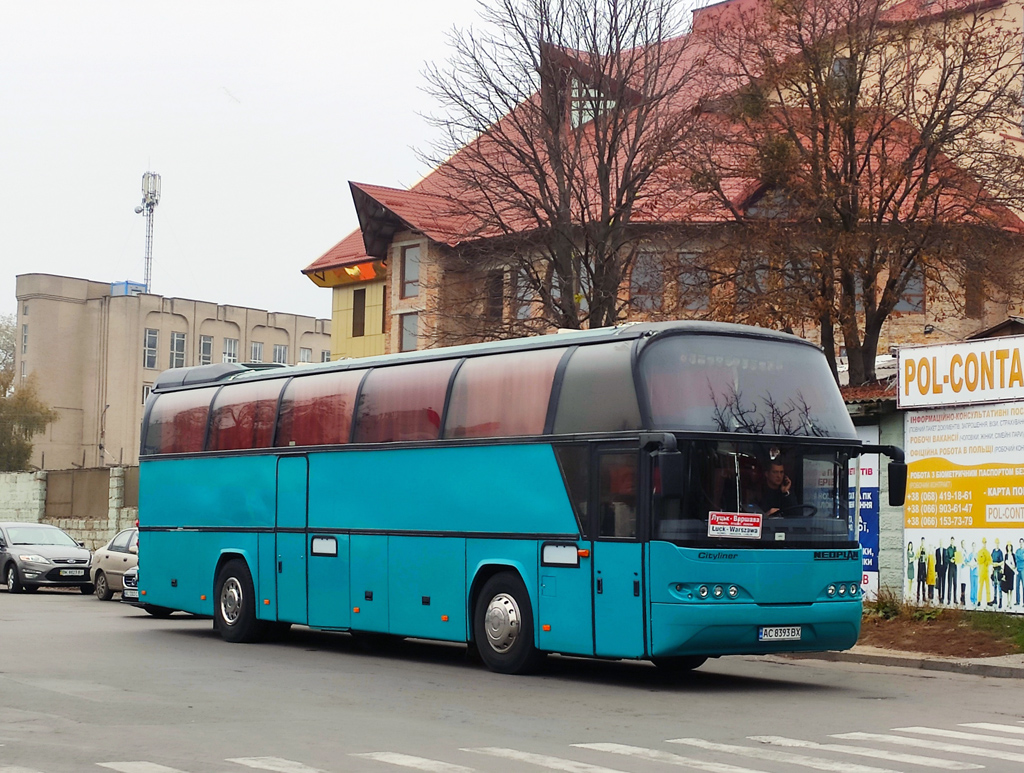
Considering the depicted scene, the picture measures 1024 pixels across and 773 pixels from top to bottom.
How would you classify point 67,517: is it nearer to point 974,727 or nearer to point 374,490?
point 374,490

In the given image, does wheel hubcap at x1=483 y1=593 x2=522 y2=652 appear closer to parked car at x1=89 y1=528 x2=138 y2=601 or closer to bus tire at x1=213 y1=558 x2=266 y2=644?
bus tire at x1=213 y1=558 x2=266 y2=644

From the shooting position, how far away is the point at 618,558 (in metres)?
14.4

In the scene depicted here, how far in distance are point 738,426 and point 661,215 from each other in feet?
77.7

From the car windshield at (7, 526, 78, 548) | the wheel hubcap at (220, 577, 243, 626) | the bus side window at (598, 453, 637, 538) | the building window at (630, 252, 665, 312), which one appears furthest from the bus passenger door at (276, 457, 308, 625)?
the building window at (630, 252, 665, 312)

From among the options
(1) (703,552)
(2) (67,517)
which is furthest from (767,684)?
(2) (67,517)

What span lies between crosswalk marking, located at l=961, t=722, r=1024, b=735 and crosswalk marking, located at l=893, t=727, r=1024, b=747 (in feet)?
1.30

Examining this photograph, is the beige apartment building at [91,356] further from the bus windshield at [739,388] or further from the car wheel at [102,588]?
the bus windshield at [739,388]

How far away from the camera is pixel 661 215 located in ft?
123

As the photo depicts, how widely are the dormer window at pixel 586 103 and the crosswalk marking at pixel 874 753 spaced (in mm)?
28281

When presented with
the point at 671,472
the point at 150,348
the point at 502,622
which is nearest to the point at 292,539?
the point at 502,622

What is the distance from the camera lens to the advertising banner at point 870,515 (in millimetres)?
21031

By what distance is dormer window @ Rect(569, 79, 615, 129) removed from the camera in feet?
123

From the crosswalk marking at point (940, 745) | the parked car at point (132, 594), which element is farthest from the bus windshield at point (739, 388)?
the parked car at point (132, 594)

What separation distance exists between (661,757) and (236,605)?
38.1 feet
